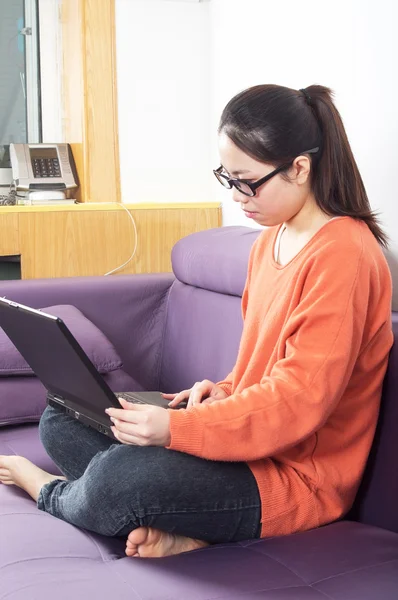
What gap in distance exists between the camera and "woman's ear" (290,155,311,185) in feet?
4.63

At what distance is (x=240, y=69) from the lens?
8.84 feet

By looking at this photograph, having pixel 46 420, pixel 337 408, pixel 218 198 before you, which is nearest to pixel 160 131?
pixel 218 198

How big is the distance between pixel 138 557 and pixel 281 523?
230 millimetres

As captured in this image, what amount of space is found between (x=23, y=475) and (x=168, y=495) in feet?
1.47

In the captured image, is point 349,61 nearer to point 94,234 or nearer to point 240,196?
point 240,196

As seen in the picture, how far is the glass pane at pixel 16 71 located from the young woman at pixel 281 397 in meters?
2.06

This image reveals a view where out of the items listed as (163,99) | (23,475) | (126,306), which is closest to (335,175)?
(23,475)

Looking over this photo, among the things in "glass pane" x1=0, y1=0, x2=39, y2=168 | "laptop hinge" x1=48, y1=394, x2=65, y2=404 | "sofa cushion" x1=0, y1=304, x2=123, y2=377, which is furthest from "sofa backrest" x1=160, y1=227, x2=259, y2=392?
"glass pane" x1=0, y1=0, x2=39, y2=168

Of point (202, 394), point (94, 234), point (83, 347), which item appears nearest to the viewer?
point (202, 394)

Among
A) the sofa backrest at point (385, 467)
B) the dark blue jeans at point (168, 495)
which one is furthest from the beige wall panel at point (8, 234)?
the sofa backrest at point (385, 467)

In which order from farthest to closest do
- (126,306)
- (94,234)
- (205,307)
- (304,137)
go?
(94,234), (126,306), (205,307), (304,137)

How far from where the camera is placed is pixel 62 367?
4.85 feet

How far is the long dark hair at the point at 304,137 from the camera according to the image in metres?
1.40

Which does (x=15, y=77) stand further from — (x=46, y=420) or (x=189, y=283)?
(x=46, y=420)
